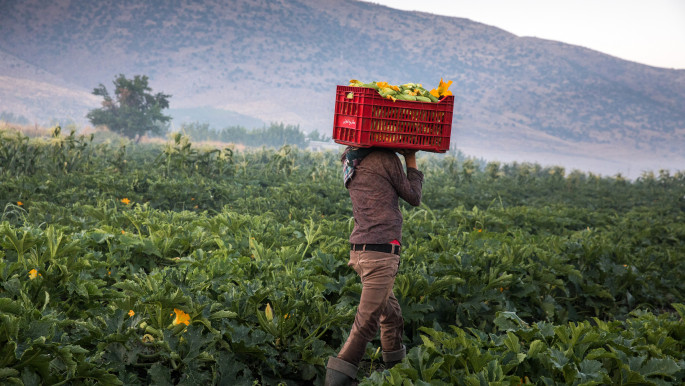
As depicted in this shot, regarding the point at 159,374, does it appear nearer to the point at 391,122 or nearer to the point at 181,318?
the point at 181,318

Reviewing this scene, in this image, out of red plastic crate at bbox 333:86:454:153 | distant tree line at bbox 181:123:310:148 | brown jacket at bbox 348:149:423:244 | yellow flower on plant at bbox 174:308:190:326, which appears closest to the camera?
yellow flower on plant at bbox 174:308:190:326

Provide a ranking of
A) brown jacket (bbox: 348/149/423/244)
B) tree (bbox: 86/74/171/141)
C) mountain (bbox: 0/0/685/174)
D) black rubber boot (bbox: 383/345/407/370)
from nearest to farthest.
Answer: brown jacket (bbox: 348/149/423/244)
black rubber boot (bbox: 383/345/407/370)
tree (bbox: 86/74/171/141)
mountain (bbox: 0/0/685/174)

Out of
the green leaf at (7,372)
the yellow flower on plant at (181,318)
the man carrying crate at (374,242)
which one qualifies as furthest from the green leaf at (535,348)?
the green leaf at (7,372)

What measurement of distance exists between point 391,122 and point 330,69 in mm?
154441

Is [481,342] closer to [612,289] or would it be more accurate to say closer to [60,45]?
[612,289]

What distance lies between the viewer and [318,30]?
172500mm

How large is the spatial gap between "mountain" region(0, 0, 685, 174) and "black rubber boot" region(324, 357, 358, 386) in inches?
4532

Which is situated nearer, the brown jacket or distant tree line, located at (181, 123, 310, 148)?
the brown jacket

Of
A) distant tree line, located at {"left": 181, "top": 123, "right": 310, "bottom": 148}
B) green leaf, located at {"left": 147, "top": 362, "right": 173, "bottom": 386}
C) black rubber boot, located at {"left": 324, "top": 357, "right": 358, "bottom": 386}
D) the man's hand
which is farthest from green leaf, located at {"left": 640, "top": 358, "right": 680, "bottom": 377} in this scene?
distant tree line, located at {"left": 181, "top": 123, "right": 310, "bottom": 148}

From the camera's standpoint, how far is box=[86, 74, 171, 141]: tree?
36250 mm

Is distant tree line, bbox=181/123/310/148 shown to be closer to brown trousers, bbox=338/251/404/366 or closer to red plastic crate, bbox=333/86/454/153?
red plastic crate, bbox=333/86/454/153

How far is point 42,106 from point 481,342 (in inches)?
4740

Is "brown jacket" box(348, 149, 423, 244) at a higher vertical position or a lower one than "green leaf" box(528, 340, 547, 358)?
higher

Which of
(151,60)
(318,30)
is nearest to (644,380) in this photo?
(151,60)
